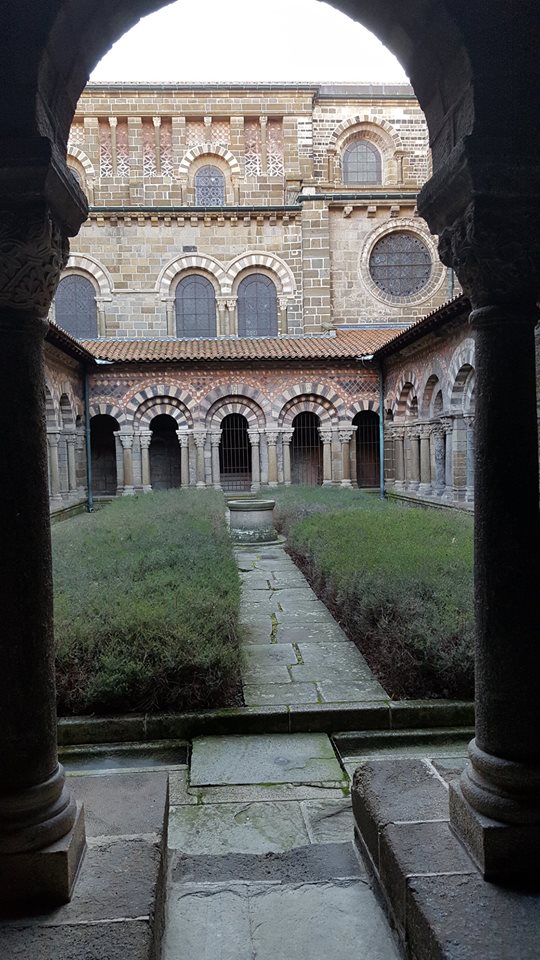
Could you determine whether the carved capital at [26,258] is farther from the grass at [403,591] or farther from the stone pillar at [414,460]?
the stone pillar at [414,460]

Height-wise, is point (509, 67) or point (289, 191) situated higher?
point (289, 191)

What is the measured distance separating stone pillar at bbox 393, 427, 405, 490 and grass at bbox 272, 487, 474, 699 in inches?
334

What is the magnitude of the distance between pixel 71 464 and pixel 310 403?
22.9 feet

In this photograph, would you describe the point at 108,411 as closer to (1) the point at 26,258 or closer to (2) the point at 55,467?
(2) the point at 55,467

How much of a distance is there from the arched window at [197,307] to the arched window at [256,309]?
3.08 ft

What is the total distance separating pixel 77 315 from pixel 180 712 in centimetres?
1992

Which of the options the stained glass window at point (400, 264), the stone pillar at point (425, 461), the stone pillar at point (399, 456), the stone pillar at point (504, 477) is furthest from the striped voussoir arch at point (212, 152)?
the stone pillar at point (504, 477)

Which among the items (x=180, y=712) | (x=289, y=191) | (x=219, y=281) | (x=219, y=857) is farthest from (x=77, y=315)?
(x=219, y=857)

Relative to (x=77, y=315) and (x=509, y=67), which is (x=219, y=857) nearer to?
(x=509, y=67)

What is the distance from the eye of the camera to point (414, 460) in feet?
59.8

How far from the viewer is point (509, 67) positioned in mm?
2332

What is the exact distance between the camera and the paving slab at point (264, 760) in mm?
3947

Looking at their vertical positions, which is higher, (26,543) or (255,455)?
(255,455)

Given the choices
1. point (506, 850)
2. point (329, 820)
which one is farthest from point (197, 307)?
point (506, 850)
